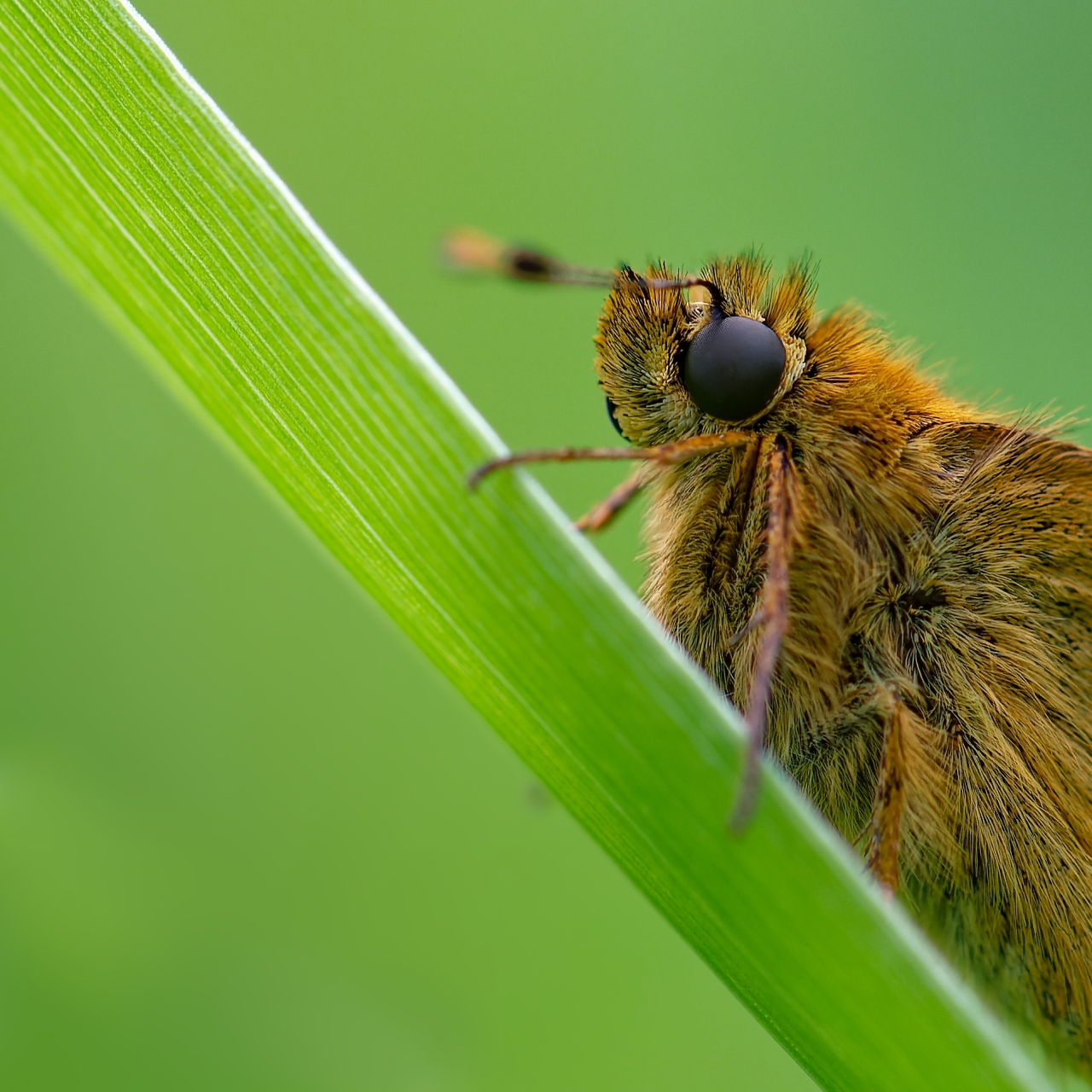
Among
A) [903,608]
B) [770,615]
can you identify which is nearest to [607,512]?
[903,608]

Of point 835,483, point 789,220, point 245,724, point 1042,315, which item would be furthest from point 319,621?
point 1042,315

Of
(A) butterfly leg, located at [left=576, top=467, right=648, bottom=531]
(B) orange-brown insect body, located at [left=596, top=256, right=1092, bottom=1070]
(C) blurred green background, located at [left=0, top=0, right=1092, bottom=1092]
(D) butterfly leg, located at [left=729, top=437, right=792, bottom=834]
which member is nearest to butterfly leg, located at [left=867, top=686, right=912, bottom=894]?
(B) orange-brown insect body, located at [left=596, top=256, right=1092, bottom=1070]

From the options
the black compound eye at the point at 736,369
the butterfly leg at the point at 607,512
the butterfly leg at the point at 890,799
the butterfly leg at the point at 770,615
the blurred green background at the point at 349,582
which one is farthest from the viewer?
the butterfly leg at the point at 607,512

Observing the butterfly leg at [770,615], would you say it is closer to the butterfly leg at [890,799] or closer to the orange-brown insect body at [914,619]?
the orange-brown insect body at [914,619]

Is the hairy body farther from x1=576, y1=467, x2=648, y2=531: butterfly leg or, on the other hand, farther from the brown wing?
x1=576, y1=467, x2=648, y2=531: butterfly leg

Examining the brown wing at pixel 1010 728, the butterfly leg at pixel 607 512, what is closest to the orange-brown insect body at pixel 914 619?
the brown wing at pixel 1010 728

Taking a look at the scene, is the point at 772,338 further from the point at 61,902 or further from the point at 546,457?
the point at 61,902

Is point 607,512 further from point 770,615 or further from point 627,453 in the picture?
point 770,615
